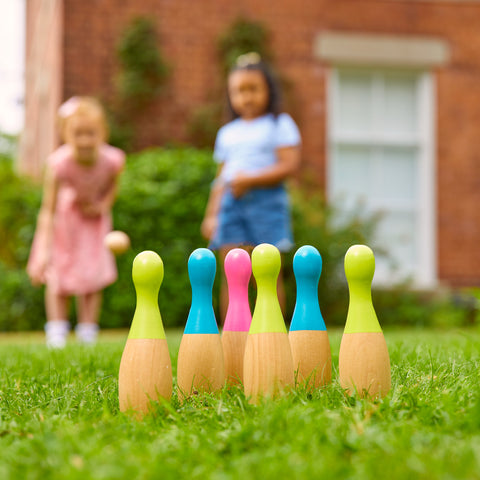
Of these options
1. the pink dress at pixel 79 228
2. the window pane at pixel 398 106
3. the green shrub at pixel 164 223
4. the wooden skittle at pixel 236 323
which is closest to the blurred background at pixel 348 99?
the window pane at pixel 398 106

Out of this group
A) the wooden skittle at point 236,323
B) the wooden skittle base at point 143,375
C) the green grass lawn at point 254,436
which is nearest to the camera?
the green grass lawn at point 254,436

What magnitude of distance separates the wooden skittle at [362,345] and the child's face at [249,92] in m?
2.64

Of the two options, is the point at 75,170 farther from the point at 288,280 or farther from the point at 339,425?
the point at 339,425

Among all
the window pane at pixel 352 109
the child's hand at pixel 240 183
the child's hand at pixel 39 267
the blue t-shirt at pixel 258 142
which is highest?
the window pane at pixel 352 109

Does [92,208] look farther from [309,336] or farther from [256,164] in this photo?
[309,336]

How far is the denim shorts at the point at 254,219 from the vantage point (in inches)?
170

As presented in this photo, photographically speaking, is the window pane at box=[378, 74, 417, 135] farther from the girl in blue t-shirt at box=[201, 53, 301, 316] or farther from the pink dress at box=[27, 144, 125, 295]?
the pink dress at box=[27, 144, 125, 295]

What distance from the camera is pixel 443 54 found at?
27.3 feet

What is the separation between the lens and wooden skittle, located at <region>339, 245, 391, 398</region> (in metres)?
1.77

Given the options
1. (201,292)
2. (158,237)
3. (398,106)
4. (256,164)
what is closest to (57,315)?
(256,164)

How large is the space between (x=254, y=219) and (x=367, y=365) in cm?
261

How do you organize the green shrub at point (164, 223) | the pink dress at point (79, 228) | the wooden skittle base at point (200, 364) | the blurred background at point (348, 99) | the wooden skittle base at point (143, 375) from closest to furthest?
the wooden skittle base at point (143, 375)
the wooden skittle base at point (200, 364)
the pink dress at point (79, 228)
the green shrub at point (164, 223)
the blurred background at point (348, 99)

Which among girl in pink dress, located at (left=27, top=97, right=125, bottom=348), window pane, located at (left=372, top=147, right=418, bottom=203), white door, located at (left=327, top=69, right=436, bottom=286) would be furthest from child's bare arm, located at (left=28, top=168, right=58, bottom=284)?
window pane, located at (left=372, top=147, right=418, bottom=203)

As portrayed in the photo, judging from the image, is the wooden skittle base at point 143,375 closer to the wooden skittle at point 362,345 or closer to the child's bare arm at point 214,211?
the wooden skittle at point 362,345
